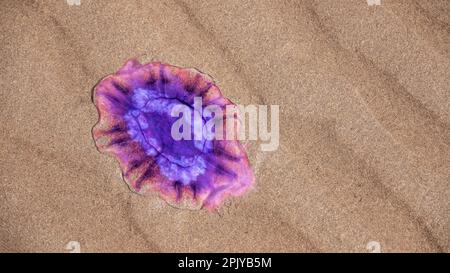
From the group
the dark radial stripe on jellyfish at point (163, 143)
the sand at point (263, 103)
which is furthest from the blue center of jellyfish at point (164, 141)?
the sand at point (263, 103)

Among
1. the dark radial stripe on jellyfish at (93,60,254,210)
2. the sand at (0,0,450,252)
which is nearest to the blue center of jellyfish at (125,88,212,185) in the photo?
the dark radial stripe on jellyfish at (93,60,254,210)
